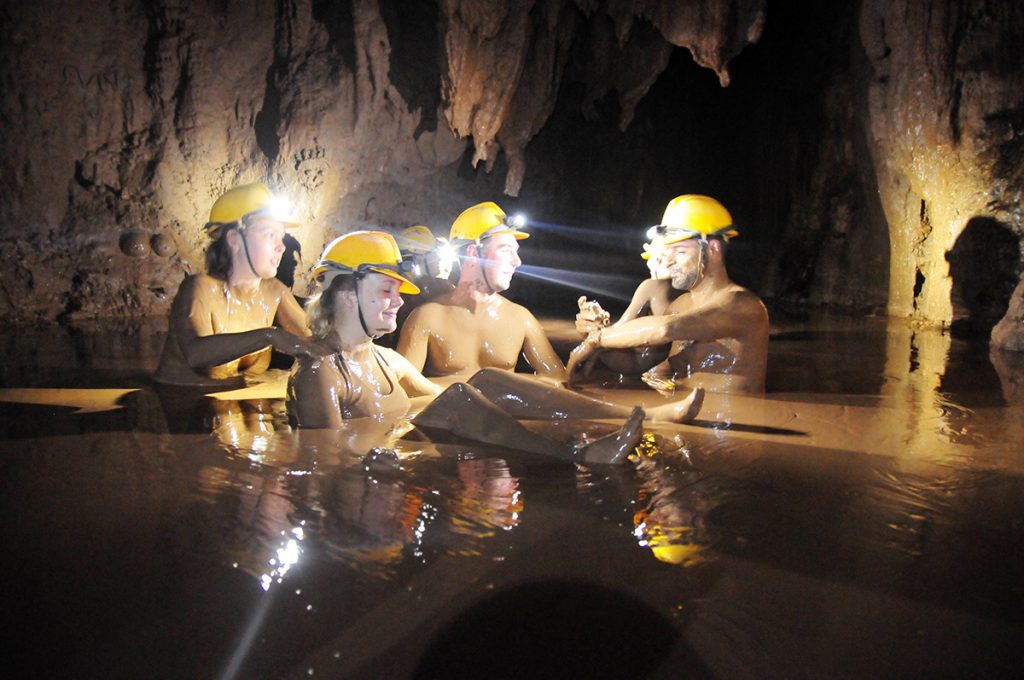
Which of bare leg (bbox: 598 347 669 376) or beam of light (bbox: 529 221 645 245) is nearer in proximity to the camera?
bare leg (bbox: 598 347 669 376)

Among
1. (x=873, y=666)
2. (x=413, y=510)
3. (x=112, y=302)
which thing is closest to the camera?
(x=873, y=666)

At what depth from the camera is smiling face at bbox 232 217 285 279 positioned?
18.9 ft

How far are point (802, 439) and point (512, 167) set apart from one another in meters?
9.92

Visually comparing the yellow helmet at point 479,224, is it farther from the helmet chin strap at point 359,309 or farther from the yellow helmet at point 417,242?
the yellow helmet at point 417,242

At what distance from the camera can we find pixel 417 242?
8.52 meters

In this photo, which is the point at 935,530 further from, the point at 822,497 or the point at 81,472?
the point at 81,472

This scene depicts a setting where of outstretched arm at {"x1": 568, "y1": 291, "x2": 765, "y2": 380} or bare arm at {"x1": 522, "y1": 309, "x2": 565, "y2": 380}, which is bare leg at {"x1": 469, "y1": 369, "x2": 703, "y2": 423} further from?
bare arm at {"x1": 522, "y1": 309, "x2": 565, "y2": 380}

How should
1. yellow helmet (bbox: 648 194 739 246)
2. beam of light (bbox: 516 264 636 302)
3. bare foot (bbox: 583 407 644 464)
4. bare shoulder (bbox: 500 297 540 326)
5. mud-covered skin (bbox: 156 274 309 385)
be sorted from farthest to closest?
beam of light (bbox: 516 264 636 302) < bare shoulder (bbox: 500 297 540 326) < yellow helmet (bbox: 648 194 739 246) < mud-covered skin (bbox: 156 274 309 385) < bare foot (bbox: 583 407 644 464)

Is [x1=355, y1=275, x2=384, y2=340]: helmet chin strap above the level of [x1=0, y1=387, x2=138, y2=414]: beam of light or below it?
above

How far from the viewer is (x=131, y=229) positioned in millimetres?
11344

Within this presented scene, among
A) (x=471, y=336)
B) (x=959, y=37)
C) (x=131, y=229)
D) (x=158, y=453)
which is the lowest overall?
(x=158, y=453)

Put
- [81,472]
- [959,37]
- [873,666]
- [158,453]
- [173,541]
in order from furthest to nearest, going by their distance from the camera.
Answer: [959,37] < [158,453] < [81,472] < [173,541] < [873,666]

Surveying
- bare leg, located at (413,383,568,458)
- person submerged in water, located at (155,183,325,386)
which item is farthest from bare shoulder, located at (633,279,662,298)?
person submerged in water, located at (155,183,325,386)

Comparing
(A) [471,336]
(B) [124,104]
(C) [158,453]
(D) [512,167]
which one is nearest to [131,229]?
(B) [124,104]
